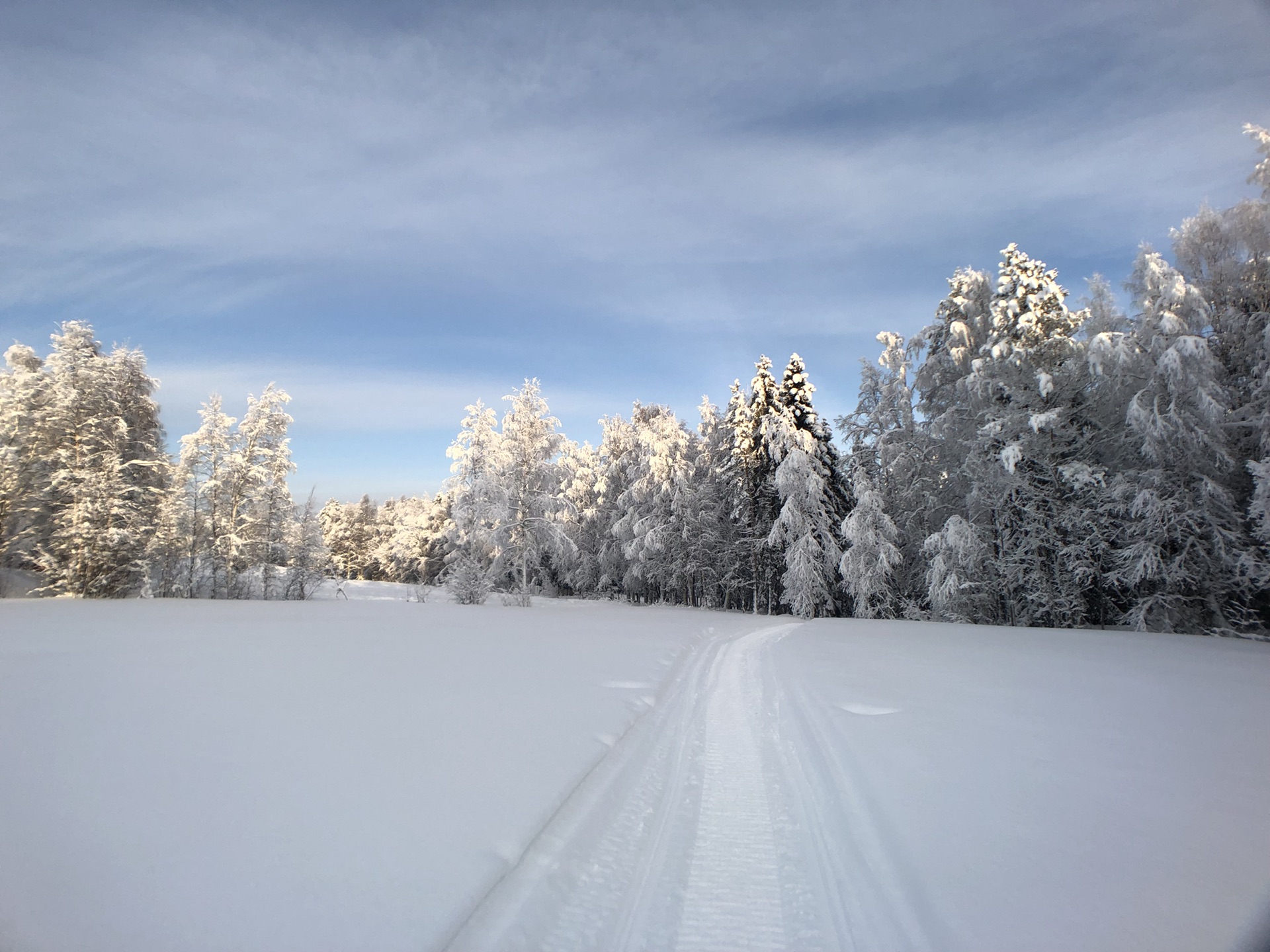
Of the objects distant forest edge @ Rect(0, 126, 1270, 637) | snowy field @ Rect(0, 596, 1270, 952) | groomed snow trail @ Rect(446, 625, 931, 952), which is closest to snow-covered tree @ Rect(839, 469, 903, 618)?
distant forest edge @ Rect(0, 126, 1270, 637)

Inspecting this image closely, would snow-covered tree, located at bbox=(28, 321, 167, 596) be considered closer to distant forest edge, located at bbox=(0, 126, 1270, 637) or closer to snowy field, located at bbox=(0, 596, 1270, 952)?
distant forest edge, located at bbox=(0, 126, 1270, 637)

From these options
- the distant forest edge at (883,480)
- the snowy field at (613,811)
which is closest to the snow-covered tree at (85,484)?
the distant forest edge at (883,480)

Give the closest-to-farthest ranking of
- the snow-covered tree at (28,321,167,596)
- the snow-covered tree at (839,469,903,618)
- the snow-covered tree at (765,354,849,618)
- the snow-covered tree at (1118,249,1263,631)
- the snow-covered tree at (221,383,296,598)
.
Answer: the snow-covered tree at (1118,249,1263,631) → the snow-covered tree at (28,321,167,596) → the snow-covered tree at (839,469,903,618) → the snow-covered tree at (765,354,849,618) → the snow-covered tree at (221,383,296,598)

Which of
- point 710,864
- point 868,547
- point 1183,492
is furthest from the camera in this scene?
point 868,547

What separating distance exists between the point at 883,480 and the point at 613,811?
25162 mm

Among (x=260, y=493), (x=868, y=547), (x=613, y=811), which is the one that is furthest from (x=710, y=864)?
(x=260, y=493)

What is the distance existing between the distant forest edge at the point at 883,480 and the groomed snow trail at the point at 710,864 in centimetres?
1646

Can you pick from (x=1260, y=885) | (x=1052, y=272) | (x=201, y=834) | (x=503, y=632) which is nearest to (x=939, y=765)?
(x=1260, y=885)

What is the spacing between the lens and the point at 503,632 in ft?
53.9

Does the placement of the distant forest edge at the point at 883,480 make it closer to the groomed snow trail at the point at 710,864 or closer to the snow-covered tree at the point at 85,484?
the snow-covered tree at the point at 85,484

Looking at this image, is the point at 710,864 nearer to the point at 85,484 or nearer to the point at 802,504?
the point at 802,504

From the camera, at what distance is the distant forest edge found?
16.2 metres

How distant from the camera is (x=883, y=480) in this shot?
26625 millimetres

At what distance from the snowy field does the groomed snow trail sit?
0.02 metres
